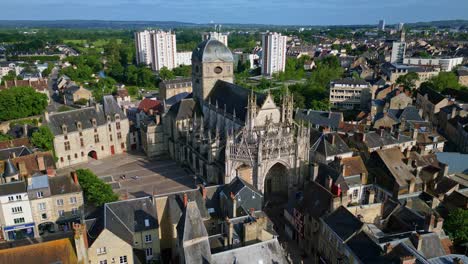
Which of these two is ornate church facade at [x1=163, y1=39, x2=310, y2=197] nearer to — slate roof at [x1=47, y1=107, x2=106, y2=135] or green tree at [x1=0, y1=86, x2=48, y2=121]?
slate roof at [x1=47, y1=107, x2=106, y2=135]

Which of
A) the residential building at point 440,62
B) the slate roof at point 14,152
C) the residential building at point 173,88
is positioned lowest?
the slate roof at point 14,152

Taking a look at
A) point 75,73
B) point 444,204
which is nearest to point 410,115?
point 444,204

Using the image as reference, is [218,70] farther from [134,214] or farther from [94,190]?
[134,214]

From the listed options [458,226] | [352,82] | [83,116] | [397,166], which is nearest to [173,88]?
[83,116]

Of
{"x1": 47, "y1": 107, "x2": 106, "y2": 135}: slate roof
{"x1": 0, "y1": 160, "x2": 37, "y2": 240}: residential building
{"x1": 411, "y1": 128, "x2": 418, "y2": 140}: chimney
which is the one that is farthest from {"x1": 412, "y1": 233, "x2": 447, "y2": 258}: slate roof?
{"x1": 47, "y1": 107, "x2": 106, "y2": 135}: slate roof

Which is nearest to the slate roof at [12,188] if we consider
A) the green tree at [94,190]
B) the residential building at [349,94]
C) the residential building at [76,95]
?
the green tree at [94,190]

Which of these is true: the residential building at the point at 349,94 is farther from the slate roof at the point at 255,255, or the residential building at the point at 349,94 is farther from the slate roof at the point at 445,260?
the slate roof at the point at 255,255
